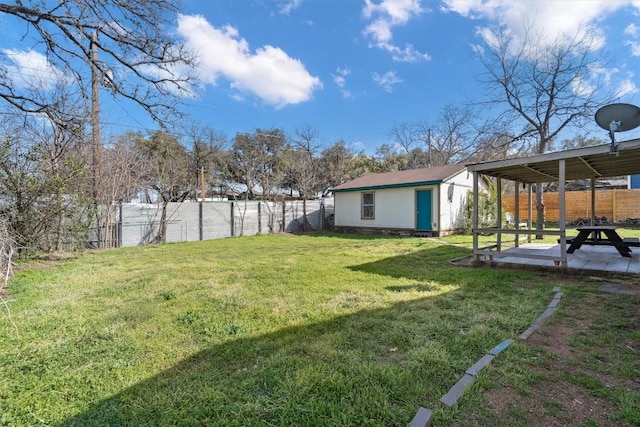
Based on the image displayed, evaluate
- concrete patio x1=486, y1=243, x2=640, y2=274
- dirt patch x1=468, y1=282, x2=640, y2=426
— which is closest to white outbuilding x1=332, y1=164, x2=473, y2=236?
concrete patio x1=486, y1=243, x2=640, y2=274

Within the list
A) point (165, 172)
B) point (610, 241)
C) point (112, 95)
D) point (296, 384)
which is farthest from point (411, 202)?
point (165, 172)

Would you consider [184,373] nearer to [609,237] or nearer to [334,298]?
[334,298]

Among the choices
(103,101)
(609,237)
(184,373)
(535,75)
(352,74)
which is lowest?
(184,373)

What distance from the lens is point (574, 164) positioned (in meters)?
6.34

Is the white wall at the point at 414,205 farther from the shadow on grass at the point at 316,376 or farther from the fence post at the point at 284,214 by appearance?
the shadow on grass at the point at 316,376

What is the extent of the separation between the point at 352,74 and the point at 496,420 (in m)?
16.7

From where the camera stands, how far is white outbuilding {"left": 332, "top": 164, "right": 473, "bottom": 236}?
11883 mm

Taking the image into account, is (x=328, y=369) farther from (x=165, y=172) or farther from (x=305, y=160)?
(x=305, y=160)

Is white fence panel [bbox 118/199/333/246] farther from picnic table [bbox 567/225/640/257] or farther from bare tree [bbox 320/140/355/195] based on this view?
picnic table [bbox 567/225/640/257]

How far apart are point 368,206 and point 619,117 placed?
9.89m

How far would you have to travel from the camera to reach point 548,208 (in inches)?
685

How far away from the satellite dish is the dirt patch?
8.72 ft

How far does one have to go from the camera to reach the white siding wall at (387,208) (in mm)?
12406

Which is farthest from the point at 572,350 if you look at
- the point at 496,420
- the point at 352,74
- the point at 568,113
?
the point at 352,74
